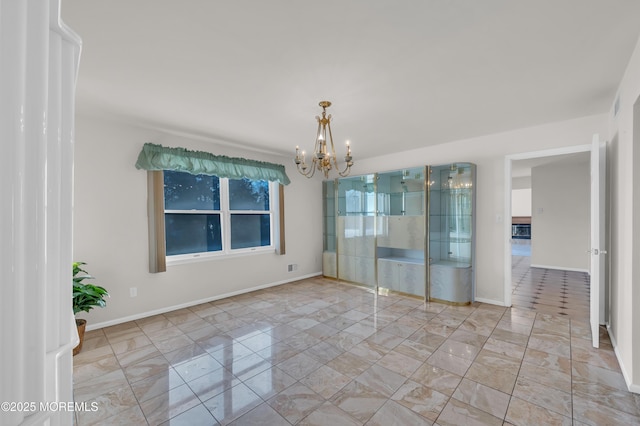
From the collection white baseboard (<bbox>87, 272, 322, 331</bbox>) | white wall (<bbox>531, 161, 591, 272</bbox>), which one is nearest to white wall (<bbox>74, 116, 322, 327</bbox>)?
white baseboard (<bbox>87, 272, 322, 331</bbox>)

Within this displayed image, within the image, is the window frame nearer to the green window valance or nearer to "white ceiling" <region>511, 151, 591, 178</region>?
the green window valance

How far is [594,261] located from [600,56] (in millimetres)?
1833

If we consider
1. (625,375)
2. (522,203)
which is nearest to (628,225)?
(625,375)

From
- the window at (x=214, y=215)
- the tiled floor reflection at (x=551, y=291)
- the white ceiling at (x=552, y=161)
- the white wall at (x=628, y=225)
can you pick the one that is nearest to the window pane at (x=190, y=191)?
the window at (x=214, y=215)

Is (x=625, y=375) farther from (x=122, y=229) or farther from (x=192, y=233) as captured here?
(x=122, y=229)

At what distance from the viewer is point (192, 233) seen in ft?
13.7

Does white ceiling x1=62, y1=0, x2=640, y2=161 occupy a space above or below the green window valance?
above

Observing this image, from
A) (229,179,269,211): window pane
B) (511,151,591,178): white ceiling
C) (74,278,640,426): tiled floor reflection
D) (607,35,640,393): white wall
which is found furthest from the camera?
(511,151,591,178): white ceiling

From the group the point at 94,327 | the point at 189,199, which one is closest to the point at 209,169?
the point at 189,199

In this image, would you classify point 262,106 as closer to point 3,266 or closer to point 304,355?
point 304,355

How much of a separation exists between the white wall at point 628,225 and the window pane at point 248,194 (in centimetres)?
442

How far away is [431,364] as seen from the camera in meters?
2.48

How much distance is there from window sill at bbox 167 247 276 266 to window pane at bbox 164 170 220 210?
705 mm

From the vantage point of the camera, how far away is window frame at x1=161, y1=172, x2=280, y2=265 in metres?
4.02
